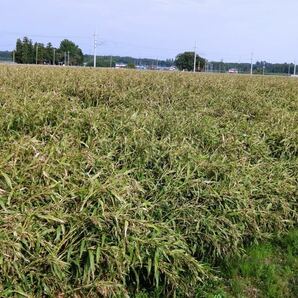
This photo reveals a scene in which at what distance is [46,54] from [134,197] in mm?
55460

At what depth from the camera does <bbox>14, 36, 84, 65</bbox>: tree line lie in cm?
5300

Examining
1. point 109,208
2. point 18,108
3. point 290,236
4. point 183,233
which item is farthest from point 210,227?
point 18,108

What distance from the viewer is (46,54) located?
56031 mm

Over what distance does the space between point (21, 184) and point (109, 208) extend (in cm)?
57

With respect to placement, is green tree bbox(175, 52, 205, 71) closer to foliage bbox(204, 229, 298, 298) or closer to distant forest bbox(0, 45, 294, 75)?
distant forest bbox(0, 45, 294, 75)

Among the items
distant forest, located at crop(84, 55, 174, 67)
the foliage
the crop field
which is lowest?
the foliage

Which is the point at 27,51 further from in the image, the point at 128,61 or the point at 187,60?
the point at 187,60

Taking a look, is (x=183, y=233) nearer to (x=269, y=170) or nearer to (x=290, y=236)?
(x=290, y=236)

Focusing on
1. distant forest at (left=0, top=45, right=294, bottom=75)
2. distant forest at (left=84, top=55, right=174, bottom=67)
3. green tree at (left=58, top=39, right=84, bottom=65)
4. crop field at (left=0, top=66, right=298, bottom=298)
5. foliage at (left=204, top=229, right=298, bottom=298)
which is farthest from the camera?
green tree at (left=58, top=39, right=84, bottom=65)

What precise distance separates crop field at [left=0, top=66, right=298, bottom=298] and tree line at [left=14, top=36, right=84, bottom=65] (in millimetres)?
48608

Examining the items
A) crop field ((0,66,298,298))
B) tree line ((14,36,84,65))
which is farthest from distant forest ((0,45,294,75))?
crop field ((0,66,298,298))

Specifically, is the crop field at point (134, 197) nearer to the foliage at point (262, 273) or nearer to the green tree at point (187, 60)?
the foliage at point (262, 273)

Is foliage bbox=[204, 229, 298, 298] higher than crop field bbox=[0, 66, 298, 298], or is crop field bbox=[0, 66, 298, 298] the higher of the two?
crop field bbox=[0, 66, 298, 298]

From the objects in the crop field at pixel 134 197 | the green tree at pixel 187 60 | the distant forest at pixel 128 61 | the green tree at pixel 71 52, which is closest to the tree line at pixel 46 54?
the green tree at pixel 71 52
